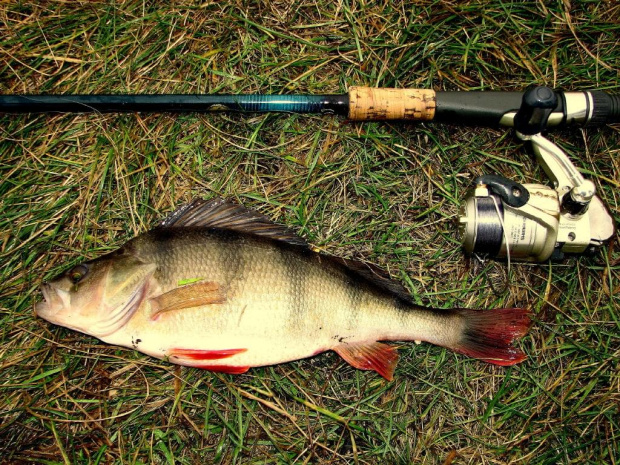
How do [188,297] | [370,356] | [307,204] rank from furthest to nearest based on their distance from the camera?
[307,204] → [370,356] → [188,297]

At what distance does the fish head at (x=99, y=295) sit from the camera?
7.59ft

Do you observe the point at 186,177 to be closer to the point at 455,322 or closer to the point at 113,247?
the point at 113,247

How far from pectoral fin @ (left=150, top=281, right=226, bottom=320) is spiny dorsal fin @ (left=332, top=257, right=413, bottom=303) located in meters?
0.65

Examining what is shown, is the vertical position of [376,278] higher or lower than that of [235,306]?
lower

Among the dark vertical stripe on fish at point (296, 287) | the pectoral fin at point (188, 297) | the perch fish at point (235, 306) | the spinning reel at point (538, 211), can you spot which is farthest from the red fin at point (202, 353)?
the spinning reel at point (538, 211)

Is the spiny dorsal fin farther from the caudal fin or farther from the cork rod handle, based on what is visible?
the cork rod handle

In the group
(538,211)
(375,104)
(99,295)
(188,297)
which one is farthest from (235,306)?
(538,211)

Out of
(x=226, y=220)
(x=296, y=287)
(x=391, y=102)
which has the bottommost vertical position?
(x=296, y=287)

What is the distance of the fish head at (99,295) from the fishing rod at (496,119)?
88cm

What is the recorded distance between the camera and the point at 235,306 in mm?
2338

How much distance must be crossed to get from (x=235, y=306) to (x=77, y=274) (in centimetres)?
79

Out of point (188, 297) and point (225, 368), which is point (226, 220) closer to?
point (188, 297)

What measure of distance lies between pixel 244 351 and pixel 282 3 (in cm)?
204

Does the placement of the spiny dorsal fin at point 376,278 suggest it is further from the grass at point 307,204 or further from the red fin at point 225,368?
the red fin at point 225,368
